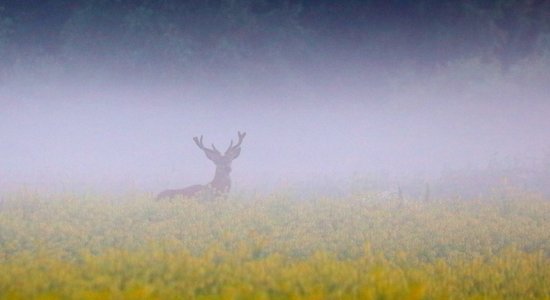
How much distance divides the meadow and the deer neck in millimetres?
400

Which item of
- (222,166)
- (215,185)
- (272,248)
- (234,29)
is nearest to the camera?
(272,248)

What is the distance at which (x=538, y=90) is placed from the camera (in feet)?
91.8

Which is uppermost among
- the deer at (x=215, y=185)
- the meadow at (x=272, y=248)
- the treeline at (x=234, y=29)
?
the treeline at (x=234, y=29)

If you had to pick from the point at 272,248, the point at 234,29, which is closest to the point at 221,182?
the point at 272,248

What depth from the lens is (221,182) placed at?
1442cm

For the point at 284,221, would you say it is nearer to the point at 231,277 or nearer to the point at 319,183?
the point at 231,277

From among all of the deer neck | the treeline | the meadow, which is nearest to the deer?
the deer neck

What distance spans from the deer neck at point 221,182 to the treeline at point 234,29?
12.1m

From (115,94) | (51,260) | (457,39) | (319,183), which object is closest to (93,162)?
(115,94)

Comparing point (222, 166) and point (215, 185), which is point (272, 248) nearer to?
point (215, 185)

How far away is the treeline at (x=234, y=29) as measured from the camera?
79.7 feet

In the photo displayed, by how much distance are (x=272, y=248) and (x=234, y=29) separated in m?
18.8

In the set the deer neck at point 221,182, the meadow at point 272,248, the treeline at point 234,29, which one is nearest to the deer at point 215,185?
the deer neck at point 221,182

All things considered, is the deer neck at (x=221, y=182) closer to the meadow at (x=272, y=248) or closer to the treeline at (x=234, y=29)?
the meadow at (x=272, y=248)
